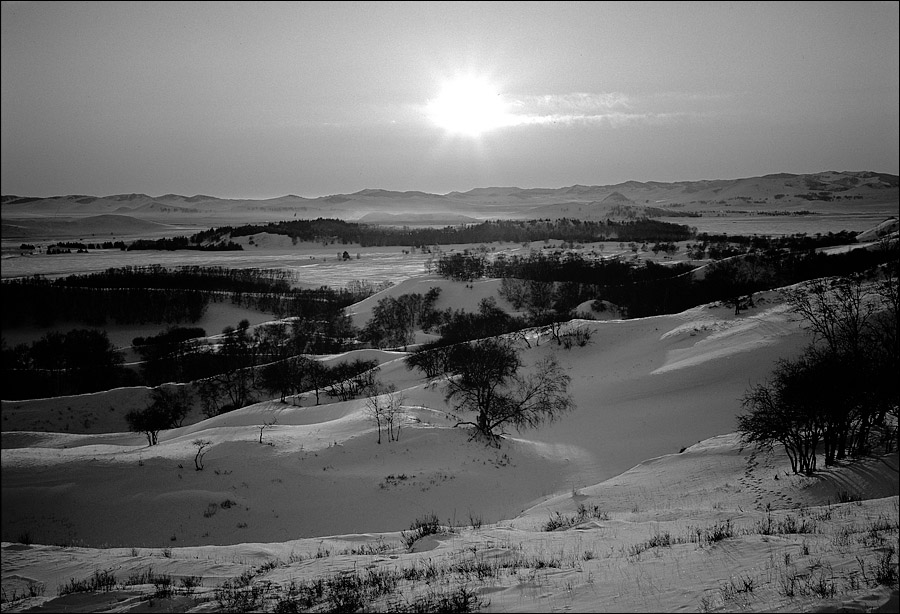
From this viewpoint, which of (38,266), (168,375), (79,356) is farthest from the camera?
(168,375)

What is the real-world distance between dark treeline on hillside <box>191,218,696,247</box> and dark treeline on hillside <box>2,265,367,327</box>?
248 ft

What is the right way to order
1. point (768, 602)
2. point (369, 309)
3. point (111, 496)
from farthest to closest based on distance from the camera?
point (369, 309)
point (111, 496)
point (768, 602)

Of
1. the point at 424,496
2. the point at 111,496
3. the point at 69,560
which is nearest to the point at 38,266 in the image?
the point at 69,560

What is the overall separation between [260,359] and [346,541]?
4221cm

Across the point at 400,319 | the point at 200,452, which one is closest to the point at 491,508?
the point at 200,452

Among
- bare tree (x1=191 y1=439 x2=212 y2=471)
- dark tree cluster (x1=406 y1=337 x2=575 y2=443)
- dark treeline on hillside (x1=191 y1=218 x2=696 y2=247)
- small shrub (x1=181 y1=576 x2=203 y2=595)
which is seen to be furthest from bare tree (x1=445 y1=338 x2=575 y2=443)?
Answer: dark treeline on hillside (x1=191 y1=218 x2=696 y2=247)

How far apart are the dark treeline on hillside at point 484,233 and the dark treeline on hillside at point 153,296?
7550 centimetres

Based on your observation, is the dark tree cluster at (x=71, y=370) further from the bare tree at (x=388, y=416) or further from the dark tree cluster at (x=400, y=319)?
the dark tree cluster at (x=400, y=319)

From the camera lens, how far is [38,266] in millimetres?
11031

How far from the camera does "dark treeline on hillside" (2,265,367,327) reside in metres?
12.4

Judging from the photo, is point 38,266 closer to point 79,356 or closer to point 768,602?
point 768,602

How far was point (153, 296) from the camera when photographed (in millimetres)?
46812

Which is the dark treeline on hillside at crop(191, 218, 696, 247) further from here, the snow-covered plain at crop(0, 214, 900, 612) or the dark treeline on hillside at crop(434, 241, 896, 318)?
the snow-covered plain at crop(0, 214, 900, 612)

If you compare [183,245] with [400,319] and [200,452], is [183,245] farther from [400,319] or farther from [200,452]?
[200,452]
